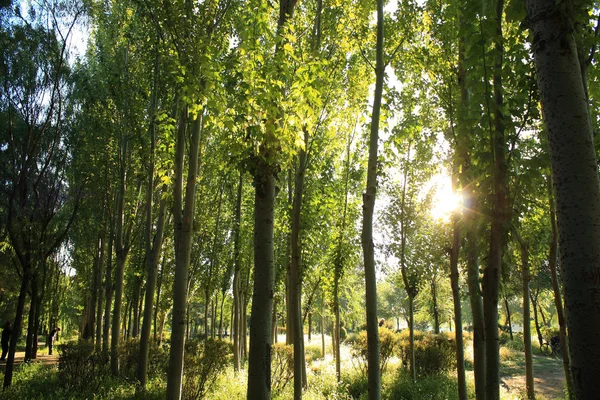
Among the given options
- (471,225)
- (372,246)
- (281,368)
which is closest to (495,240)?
(471,225)

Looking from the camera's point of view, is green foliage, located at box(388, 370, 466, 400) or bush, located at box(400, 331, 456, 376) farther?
bush, located at box(400, 331, 456, 376)

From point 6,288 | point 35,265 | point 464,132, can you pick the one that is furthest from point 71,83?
point 6,288

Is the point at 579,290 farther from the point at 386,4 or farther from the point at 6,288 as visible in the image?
the point at 6,288

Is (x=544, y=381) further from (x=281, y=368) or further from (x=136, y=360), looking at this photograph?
(x=136, y=360)

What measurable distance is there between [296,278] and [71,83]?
27.5ft

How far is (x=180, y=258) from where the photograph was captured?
613 cm

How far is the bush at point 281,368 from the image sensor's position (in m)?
9.44

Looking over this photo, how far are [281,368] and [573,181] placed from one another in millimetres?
9395

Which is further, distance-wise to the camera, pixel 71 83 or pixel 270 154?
pixel 71 83

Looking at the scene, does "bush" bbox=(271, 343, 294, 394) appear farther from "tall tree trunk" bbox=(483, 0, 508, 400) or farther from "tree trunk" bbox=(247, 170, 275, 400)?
"tall tree trunk" bbox=(483, 0, 508, 400)

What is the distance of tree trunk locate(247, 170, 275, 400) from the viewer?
374 centimetres

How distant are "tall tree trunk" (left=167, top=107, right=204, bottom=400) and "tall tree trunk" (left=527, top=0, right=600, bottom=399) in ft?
15.0

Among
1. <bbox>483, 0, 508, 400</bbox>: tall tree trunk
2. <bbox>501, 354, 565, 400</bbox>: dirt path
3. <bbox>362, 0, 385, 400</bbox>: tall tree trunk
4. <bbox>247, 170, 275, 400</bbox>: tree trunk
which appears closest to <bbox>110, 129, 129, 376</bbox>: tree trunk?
<bbox>362, 0, 385, 400</bbox>: tall tree trunk

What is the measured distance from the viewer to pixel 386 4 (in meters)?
6.97
